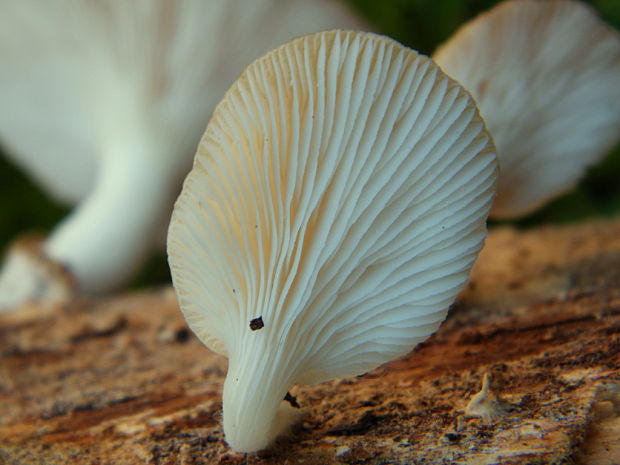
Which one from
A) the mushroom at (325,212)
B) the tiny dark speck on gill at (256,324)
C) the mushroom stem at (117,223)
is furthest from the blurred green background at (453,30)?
the tiny dark speck on gill at (256,324)

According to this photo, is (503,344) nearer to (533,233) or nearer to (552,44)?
(552,44)

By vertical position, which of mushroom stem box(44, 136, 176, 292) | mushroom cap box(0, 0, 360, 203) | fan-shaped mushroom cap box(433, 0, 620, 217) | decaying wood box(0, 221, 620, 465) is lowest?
decaying wood box(0, 221, 620, 465)

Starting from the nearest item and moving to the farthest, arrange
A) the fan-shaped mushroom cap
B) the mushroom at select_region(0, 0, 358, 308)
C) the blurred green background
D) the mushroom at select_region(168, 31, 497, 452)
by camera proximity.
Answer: the mushroom at select_region(168, 31, 497, 452)
the fan-shaped mushroom cap
the mushroom at select_region(0, 0, 358, 308)
the blurred green background

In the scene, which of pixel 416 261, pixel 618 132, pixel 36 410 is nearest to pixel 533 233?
pixel 618 132

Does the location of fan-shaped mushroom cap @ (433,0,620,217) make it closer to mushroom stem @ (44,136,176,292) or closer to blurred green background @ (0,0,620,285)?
mushroom stem @ (44,136,176,292)

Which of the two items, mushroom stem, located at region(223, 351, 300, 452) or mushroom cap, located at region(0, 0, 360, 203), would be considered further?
mushroom cap, located at region(0, 0, 360, 203)

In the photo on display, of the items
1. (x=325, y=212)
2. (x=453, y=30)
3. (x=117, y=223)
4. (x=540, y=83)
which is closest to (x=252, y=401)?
(x=325, y=212)

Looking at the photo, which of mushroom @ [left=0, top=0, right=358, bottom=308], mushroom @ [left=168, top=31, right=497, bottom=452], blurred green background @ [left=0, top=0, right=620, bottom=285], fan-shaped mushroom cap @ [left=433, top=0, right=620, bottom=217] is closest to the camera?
mushroom @ [left=168, top=31, right=497, bottom=452]

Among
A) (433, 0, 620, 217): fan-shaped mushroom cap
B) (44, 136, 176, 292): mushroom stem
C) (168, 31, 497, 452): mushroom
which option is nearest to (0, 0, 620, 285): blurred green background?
(44, 136, 176, 292): mushroom stem

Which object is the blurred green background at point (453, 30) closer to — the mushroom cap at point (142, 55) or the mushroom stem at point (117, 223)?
the mushroom cap at point (142, 55)
